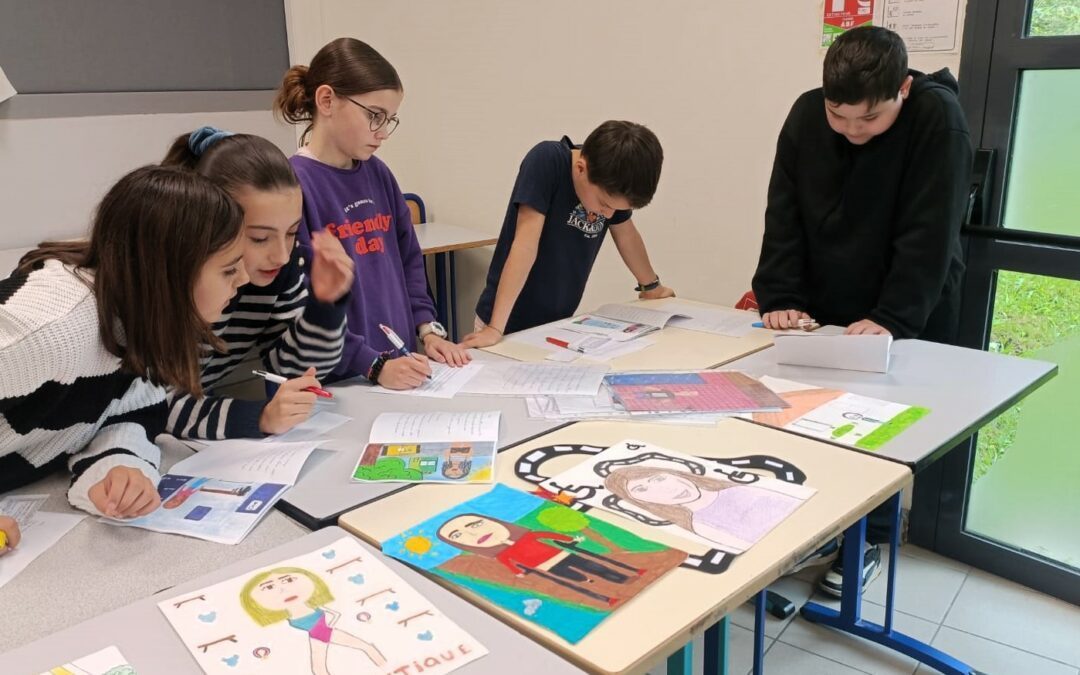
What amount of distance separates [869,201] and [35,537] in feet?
6.08

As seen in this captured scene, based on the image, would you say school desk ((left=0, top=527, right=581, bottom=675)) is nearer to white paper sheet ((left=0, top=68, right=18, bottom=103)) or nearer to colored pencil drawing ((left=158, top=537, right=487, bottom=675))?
colored pencil drawing ((left=158, top=537, right=487, bottom=675))

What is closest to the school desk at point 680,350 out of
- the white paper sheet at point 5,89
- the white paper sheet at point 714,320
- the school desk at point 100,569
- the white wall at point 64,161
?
the white paper sheet at point 714,320

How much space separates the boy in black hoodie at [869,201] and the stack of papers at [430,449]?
0.97 meters

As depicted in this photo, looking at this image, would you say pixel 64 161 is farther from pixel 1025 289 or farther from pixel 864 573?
pixel 1025 289

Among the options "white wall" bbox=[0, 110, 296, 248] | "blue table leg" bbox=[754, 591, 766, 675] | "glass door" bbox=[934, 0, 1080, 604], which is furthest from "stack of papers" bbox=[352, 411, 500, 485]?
"white wall" bbox=[0, 110, 296, 248]

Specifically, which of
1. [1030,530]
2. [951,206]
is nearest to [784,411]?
[951,206]

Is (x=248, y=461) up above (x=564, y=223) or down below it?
below

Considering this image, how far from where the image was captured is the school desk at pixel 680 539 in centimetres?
87

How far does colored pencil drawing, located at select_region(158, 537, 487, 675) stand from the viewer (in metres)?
0.82

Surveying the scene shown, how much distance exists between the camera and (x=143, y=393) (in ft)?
4.41

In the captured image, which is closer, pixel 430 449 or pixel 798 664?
pixel 430 449

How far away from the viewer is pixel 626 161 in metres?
1.94

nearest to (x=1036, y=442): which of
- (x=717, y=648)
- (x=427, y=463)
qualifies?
(x=717, y=648)

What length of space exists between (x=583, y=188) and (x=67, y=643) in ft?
5.19
